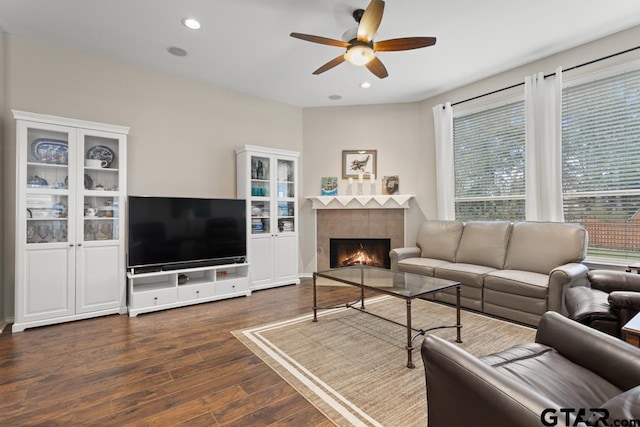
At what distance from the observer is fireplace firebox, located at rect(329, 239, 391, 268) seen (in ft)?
17.7

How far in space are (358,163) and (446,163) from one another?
56.1 inches

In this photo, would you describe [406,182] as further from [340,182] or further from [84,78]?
[84,78]

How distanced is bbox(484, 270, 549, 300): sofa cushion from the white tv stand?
10.1 ft

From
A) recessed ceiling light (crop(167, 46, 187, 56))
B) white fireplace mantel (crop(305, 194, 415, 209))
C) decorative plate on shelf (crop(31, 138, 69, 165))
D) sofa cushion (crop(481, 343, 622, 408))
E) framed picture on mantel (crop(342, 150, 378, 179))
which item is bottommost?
sofa cushion (crop(481, 343, 622, 408))

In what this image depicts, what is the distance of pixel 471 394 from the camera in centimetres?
104

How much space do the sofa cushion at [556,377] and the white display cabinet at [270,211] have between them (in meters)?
3.62

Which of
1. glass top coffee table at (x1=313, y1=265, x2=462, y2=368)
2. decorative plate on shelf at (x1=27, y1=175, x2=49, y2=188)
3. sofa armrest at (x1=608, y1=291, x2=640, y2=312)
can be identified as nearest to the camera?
sofa armrest at (x1=608, y1=291, x2=640, y2=312)

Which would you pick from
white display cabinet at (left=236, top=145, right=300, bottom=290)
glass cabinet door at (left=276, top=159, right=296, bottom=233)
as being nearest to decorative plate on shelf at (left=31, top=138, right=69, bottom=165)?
white display cabinet at (left=236, top=145, right=300, bottom=290)

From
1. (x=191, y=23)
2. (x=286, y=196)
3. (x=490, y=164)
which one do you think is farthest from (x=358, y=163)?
(x=191, y=23)

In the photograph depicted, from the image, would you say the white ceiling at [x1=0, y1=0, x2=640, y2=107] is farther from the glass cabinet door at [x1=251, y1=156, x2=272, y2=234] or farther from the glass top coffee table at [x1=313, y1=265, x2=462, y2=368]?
the glass top coffee table at [x1=313, y1=265, x2=462, y2=368]

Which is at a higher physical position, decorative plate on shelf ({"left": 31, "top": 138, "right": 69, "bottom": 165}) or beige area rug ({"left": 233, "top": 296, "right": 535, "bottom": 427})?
decorative plate on shelf ({"left": 31, "top": 138, "right": 69, "bottom": 165})

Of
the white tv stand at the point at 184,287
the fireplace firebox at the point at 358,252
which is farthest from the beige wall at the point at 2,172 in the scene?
the fireplace firebox at the point at 358,252

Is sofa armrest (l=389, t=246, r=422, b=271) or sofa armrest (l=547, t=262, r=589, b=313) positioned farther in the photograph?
sofa armrest (l=389, t=246, r=422, b=271)

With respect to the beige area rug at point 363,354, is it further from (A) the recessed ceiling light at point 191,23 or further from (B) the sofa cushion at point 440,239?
(A) the recessed ceiling light at point 191,23
